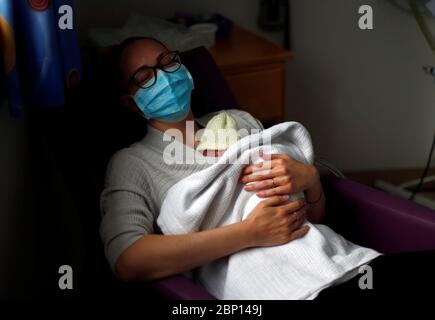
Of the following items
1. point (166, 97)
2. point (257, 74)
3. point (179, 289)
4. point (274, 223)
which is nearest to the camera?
point (179, 289)

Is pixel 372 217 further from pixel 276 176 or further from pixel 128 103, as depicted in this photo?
pixel 128 103

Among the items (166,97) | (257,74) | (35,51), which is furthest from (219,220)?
(257,74)

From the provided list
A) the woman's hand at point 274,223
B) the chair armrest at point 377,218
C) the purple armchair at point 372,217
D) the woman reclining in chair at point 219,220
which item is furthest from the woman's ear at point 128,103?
the chair armrest at point 377,218

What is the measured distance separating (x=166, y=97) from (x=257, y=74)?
64cm

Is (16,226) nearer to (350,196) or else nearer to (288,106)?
(350,196)

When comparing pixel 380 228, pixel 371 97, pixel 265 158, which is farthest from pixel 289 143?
pixel 371 97

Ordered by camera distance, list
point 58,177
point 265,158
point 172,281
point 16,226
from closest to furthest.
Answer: point 172,281, point 265,158, point 16,226, point 58,177

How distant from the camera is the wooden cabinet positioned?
82.4 inches

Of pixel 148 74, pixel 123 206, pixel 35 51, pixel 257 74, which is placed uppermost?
pixel 35 51

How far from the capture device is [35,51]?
1346 millimetres

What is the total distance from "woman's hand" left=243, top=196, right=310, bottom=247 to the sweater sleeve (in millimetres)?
241

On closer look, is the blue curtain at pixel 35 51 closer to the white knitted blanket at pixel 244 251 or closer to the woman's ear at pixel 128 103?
the woman's ear at pixel 128 103

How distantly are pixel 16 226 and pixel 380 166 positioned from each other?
1813mm

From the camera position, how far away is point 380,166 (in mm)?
2990
